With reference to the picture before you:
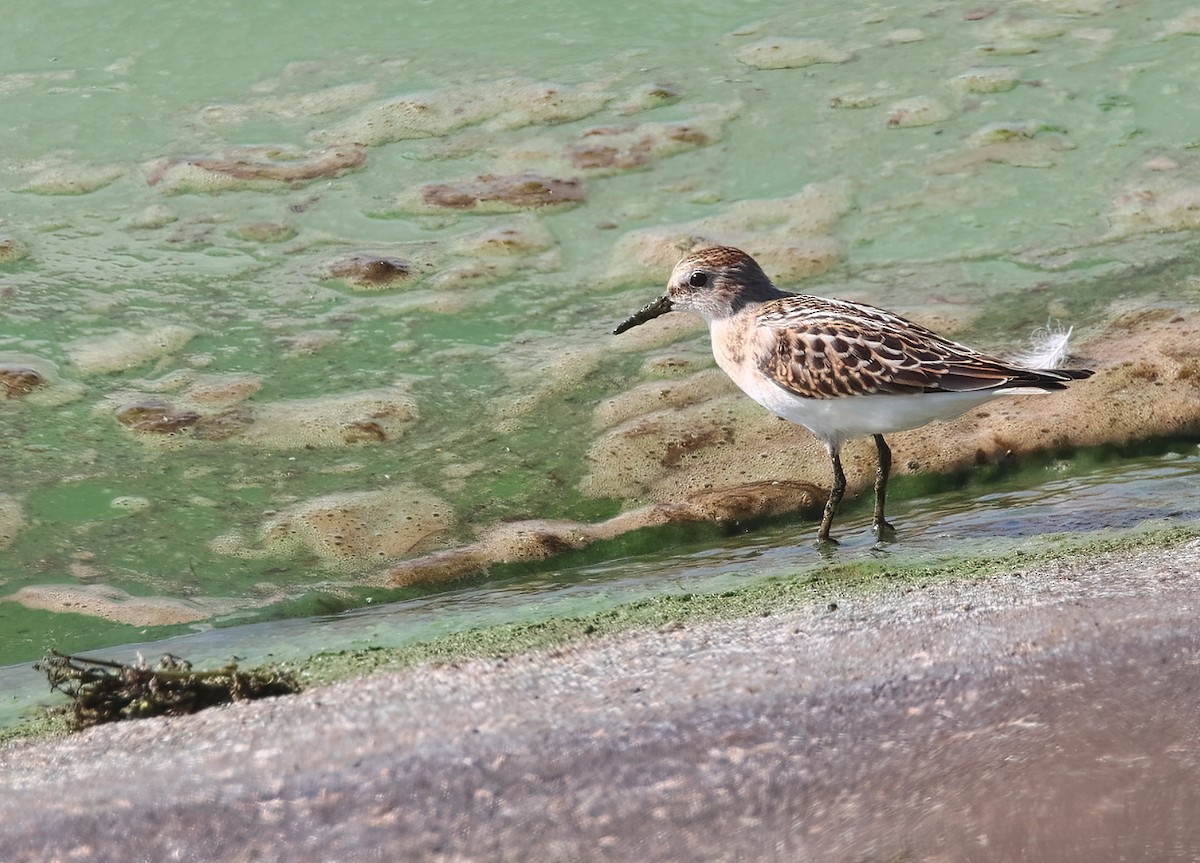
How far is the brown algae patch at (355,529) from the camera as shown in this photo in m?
4.21

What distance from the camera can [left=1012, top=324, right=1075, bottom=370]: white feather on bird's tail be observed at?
490 cm

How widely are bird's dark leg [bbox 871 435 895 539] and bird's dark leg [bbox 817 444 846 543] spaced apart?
4.1 inches

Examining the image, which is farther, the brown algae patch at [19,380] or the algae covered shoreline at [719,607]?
the brown algae patch at [19,380]

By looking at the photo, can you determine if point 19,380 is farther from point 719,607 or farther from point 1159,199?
point 1159,199

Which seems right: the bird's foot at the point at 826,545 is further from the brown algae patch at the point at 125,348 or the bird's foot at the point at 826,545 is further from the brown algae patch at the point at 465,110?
the brown algae patch at the point at 465,110

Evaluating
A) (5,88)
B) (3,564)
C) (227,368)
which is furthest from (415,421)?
(5,88)

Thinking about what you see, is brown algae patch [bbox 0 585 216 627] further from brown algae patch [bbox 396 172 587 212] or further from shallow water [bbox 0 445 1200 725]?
brown algae patch [bbox 396 172 587 212]

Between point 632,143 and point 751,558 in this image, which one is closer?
point 751,558

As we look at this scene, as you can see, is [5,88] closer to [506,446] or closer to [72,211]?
[72,211]

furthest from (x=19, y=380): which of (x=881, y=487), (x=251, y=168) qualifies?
(x=881, y=487)

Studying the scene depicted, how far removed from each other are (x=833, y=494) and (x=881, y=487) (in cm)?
14

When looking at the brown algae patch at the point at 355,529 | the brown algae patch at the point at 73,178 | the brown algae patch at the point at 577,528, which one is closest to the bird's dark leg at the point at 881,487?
the brown algae patch at the point at 577,528

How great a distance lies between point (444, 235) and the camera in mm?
6375

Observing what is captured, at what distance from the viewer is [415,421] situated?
16.4 ft
